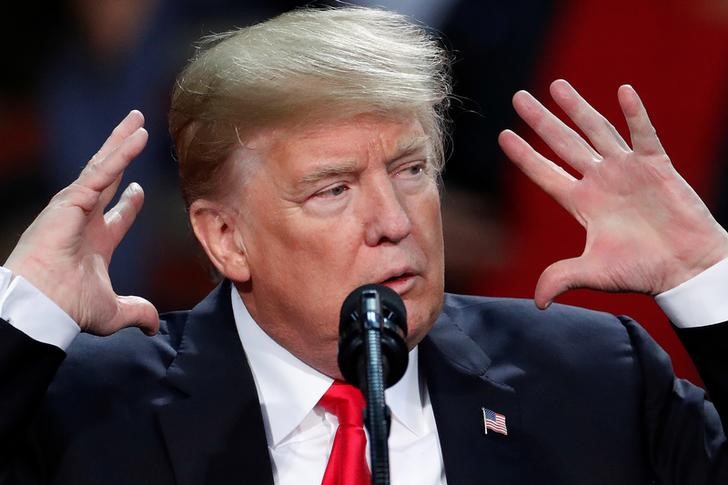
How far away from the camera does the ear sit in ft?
7.41

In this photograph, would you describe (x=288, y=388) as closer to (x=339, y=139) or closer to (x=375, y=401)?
(x=339, y=139)

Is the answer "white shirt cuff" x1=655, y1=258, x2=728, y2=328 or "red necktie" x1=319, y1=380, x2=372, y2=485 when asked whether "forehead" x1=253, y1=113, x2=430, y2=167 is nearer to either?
"red necktie" x1=319, y1=380, x2=372, y2=485

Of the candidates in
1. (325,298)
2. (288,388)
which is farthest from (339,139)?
(288,388)

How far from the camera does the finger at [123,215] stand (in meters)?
2.20

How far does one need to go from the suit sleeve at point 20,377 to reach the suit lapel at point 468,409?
696mm

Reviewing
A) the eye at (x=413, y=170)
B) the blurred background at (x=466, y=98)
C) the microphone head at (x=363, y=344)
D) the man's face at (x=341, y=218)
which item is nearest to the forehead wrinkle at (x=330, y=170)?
the man's face at (x=341, y=218)

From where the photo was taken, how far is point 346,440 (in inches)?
84.4

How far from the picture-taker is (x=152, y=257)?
287cm

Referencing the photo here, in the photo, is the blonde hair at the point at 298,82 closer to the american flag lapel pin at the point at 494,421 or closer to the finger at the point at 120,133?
the finger at the point at 120,133

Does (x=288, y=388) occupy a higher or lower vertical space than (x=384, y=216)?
lower

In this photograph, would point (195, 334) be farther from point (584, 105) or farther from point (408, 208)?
point (584, 105)

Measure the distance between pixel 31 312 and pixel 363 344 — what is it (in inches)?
29.8

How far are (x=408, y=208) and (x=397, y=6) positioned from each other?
92cm

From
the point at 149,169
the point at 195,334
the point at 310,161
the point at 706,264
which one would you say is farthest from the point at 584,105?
the point at 149,169
